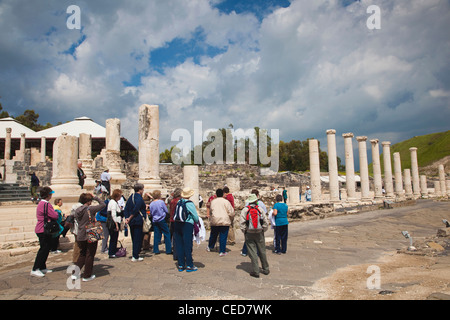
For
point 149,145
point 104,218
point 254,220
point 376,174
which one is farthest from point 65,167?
point 376,174

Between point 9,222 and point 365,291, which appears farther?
point 9,222

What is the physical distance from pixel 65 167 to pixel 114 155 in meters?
1.95

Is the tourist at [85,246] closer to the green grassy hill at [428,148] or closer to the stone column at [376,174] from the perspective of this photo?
the stone column at [376,174]

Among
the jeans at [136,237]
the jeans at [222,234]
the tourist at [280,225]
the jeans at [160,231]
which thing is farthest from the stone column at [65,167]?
the tourist at [280,225]

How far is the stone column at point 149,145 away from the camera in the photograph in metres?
10.2

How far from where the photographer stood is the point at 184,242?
212 inches

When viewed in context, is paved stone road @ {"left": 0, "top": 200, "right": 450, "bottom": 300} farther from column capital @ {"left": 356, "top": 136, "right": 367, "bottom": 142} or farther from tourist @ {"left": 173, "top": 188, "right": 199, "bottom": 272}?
column capital @ {"left": 356, "top": 136, "right": 367, "bottom": 142}

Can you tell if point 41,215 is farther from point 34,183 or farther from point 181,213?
point 34,183

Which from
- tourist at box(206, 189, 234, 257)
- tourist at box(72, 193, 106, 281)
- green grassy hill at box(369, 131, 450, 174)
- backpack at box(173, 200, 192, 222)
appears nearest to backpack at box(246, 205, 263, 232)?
backpack at box(173, 200, 192, 222)

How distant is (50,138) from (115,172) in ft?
87.0

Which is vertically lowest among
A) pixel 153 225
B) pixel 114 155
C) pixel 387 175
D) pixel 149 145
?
pixel 153 225

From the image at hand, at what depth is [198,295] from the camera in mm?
4070
